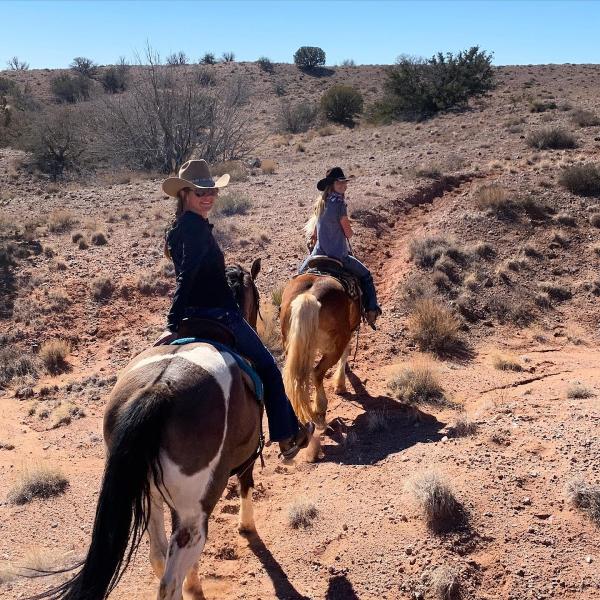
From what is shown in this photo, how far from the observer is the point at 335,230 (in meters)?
7.65

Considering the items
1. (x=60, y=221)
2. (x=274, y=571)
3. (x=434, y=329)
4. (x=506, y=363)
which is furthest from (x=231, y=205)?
(x=274, y=571)

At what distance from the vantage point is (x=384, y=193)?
1645cm

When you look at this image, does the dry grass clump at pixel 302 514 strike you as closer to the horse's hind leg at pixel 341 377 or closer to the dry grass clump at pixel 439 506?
the dry grass clump at pixel 439 506

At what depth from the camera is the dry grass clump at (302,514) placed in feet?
17.3

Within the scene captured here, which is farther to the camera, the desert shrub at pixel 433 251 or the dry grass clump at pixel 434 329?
the desert shrub at pixel 433 251

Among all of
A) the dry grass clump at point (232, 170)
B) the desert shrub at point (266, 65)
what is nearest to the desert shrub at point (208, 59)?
the desert shrub at point (266, 65)

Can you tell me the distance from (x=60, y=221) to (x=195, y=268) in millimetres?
12475

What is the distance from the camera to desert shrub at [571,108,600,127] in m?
21.8

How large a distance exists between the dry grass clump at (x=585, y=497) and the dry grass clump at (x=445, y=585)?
123cm

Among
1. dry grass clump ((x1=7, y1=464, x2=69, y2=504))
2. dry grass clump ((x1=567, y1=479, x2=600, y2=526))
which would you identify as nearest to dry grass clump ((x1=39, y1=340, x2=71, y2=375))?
dry grass clump ((x1=7, y1=464, x2=69, y2=504))

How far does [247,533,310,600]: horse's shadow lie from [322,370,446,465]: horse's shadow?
1.52m

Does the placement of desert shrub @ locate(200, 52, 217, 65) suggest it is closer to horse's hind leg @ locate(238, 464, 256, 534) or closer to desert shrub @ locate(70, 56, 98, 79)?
desert shrub @ locate(70, 56, 98, 79)

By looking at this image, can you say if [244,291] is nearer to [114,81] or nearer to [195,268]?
[195,268]

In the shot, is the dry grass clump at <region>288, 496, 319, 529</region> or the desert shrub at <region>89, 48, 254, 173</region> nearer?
the dry grass clump at <region>288, 496, 319, 529</region>
